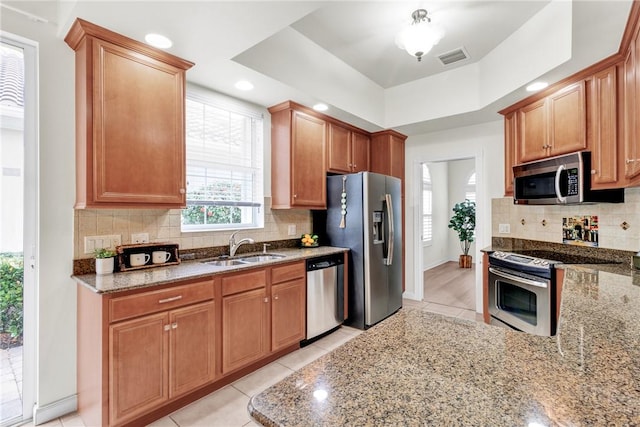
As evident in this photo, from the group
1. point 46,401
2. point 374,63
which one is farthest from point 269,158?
point 46,401

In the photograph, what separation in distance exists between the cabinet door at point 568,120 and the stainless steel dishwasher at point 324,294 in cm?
231

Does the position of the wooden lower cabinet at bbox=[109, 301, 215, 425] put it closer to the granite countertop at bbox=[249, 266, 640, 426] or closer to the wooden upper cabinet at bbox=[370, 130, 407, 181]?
the granite countertop at bbox=[249, 266, 640, 426]

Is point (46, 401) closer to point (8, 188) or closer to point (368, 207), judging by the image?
point (8, 188)

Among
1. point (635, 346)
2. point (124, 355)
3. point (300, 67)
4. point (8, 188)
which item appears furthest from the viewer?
point (300, 67)

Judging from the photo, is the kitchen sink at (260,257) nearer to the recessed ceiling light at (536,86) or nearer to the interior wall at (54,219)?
the interior wall at (54,219)

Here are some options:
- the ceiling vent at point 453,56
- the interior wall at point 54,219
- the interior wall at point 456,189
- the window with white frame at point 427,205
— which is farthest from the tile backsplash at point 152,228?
the interior wall at point 456,189

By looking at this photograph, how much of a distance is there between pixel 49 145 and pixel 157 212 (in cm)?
80

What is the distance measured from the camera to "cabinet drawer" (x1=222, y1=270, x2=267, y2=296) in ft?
7.59

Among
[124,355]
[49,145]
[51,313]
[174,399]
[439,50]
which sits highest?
[439,50]

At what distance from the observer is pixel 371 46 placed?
3.15 metres

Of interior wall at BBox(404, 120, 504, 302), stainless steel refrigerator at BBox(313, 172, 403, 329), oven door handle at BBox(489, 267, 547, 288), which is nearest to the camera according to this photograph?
oven door handle at BBox(489, 267, 547, 288)

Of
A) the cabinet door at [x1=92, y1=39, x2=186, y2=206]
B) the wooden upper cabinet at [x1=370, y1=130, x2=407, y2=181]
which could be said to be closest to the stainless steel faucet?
the cabinet door at [x1=92, y1=39, x2=186, y2=206]

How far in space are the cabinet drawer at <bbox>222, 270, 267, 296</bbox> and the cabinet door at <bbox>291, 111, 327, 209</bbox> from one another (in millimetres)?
1005

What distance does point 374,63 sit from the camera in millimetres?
3510
